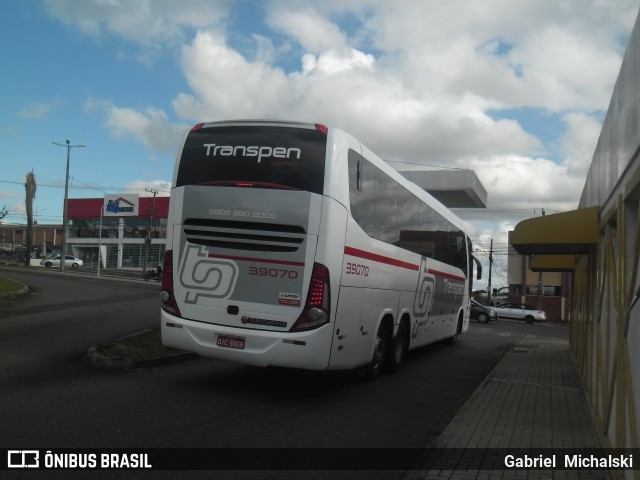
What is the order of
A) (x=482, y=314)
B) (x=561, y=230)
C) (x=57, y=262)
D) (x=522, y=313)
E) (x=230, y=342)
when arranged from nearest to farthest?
(x=230, y=342)
(x=561, y=230)
(x=482, y=314)
(x=522, y=313)
(x=57, y=262)

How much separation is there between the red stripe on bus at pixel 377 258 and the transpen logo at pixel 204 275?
1592 millimetres

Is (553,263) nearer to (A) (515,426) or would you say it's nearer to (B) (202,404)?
(A) (515,426)

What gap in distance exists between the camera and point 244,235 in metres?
7.64

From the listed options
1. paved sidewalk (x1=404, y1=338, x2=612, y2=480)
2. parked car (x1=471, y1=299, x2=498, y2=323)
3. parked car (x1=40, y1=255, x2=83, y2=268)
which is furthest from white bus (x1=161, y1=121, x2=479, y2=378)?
parked car (x1=40, y1=255, x2=83, y2=268)

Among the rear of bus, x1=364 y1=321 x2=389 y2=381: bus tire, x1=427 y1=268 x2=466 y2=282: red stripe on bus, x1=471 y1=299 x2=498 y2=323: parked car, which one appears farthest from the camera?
x1=471 y1=299 x2=498 y2=323: parked car

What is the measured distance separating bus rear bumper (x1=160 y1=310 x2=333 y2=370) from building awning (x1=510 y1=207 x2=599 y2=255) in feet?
13.2

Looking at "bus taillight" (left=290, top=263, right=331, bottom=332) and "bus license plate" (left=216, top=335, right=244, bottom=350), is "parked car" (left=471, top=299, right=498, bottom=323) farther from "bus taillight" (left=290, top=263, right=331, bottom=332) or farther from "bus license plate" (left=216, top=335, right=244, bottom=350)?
"bus license plate" (left=216, top=335, right=244, bottom=350)

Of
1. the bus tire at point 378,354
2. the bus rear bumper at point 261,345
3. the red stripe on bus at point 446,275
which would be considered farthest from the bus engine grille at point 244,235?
the red stripe on bus at point 446,275

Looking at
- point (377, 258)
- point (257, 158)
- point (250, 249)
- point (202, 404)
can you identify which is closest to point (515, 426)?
point (377, 258)

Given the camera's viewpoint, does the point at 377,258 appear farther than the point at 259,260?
Yes

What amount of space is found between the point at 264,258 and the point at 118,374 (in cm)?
301

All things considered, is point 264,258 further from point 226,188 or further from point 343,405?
point 343,405

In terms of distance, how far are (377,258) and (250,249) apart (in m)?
2.27

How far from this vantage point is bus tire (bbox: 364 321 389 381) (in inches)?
370
